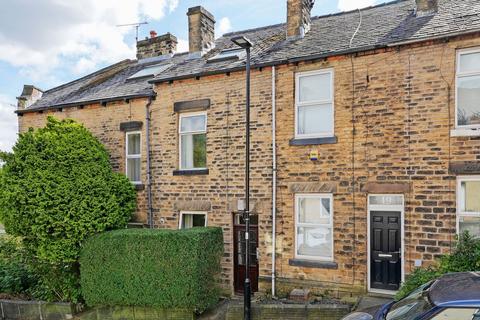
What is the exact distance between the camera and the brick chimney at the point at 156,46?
15336mm

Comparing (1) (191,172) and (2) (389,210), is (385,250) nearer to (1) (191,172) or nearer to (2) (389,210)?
(2) (389,210)

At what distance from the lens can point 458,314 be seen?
14.0 ft

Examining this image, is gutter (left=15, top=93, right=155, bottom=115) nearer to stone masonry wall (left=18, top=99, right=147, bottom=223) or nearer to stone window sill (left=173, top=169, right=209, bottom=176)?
stone masonry wall (left=18, top=99, right=147, bottom=223)

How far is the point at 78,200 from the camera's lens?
10.3 metres

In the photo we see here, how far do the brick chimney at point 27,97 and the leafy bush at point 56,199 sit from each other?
4905mm

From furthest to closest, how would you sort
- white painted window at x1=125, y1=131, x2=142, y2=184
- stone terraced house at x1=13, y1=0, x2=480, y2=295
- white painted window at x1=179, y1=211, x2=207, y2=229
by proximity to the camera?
white painted window at x1=125, y1=131, x2=142, y2=184 < white painted window at x1=179, y1=211, x2=207, y2=229 < stone terraced house at x1=13, y1=0, x2=480, y2=295

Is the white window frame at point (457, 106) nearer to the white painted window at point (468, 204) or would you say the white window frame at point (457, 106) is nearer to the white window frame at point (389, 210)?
the white painted window at point (468, 204)

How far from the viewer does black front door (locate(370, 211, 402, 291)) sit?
29.0 ft

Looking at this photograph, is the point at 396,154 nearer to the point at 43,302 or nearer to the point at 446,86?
the point at 446,86

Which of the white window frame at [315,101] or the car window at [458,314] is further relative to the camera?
the white window frame at [315,101]

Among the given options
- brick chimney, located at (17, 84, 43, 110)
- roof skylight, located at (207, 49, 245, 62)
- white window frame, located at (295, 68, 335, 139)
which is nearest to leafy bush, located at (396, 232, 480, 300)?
white window frame, located at (295, 68, 335, 139)

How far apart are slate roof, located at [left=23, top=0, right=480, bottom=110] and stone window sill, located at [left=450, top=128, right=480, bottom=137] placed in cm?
204

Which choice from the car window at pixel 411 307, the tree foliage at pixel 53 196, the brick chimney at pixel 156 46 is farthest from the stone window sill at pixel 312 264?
the brick chimney at pixel 156 46

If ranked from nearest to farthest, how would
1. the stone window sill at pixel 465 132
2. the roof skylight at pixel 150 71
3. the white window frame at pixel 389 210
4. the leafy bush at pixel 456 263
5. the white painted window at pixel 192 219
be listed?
the leafy bush at pixel 456 263, the stone window sill at pixel 465 132, the white window frame at pixel 389 210, the white painted window at pixel 192 219, the roof skylight at pixel 150 71
